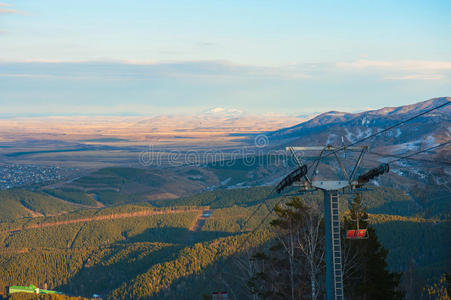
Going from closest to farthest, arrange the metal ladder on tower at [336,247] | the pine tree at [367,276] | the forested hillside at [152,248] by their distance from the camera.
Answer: the metal ladder on tower at [336,247]
the pine tree at [367,276]
the forested hillside at [152,248]

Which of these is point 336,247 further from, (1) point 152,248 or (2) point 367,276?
(1) point 152,248

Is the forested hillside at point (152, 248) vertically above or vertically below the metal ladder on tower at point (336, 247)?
below

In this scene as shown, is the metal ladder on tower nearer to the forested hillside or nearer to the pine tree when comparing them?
the pine tree

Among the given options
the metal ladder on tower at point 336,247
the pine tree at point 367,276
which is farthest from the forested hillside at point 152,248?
the metal ladder on tower at point 336,247

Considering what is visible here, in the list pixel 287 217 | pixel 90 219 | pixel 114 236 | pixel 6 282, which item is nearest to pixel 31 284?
→ pixel 6 282

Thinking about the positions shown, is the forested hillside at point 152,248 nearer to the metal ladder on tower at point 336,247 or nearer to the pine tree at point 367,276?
the pine tree at point 367,276

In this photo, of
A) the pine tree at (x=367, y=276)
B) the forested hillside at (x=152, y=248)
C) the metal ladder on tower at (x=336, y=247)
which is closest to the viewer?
the metal ladder on tower at (x=336, y=247)

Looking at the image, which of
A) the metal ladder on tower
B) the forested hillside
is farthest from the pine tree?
the forested hillside

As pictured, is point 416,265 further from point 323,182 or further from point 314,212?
point 323,182
